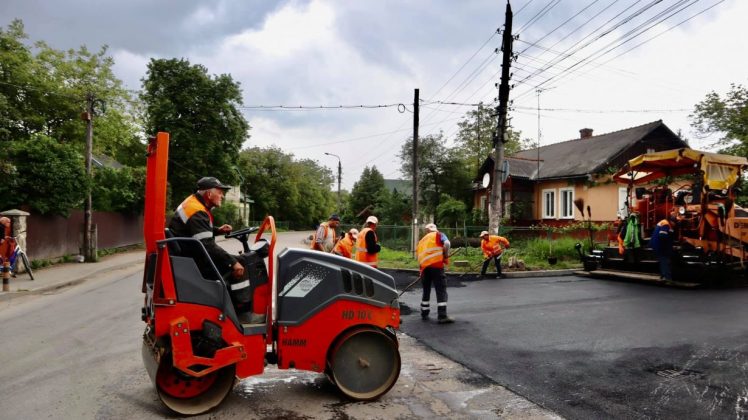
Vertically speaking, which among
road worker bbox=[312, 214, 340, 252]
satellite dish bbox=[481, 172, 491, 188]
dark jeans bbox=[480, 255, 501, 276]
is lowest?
dark jeans bbox=[480, 255, 501, 276]

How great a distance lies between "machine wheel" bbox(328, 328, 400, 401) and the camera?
4.21 meters

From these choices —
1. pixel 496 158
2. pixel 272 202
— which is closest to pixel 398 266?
pixel 496 158

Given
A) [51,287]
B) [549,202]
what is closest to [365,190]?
[549,202]

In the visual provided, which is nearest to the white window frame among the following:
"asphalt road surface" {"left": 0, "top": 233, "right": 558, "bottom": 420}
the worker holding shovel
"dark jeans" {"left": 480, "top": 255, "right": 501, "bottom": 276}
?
the worker holding shovel

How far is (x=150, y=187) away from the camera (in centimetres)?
386

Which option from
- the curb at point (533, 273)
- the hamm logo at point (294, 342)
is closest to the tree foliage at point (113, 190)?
the curb at point (533, 273)

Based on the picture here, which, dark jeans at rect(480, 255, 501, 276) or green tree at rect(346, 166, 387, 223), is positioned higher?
green tree at rect(346, 166, 387, 223)

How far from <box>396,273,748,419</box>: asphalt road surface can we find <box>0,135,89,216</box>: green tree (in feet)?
38.6

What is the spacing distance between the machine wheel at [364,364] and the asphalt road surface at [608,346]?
49.0 inches

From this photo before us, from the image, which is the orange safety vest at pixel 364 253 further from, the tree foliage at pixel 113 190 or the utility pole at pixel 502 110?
the tree foliage at pixel 113 190

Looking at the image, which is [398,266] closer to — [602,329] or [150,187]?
[602,329]

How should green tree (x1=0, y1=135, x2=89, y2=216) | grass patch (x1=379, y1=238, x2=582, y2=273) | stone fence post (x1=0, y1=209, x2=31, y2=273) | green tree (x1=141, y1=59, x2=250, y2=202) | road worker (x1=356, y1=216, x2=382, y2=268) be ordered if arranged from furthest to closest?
green tree (x1=141, y1=59, x2=250, y2=202)
grass patch (x1=379, y1=238, x2=582, y2=273)
green tree (x1=0, y1=135, x2=89, y2=216)
stone fence post (x1=0, y1=209, x2=31, y2=273)
road worker (x1=356, y1=216, x2=382, y2=268)

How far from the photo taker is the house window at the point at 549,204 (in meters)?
25.9

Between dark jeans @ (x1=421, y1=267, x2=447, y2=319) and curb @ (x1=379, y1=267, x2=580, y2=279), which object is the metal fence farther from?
A: dark jeans @ (x1=421, y1=267, x2=447, y2=319)
